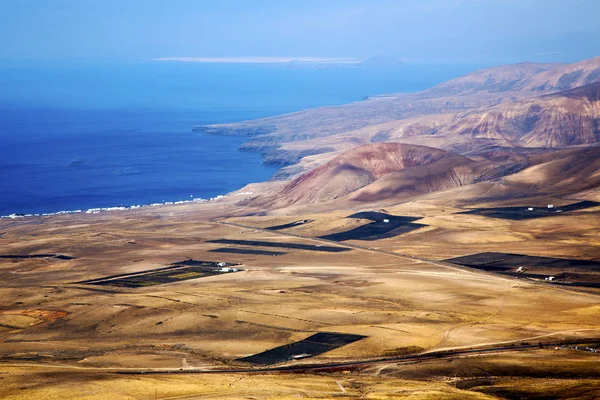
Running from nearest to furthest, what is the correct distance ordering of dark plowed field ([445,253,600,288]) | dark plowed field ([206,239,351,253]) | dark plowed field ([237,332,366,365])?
1. dark plowed field ([237,332,366,365])
2. dark plowed field ([445,253,600,288])
3. dark plowed field ([206,239,351,253])

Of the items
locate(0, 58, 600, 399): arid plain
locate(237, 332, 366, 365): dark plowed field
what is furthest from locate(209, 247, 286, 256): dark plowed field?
locate(237, 332, 366, 365): dark plowed field

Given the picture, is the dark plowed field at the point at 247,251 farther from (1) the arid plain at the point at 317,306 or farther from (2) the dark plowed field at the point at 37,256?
(2) the dark plowed field at the point at 37,256

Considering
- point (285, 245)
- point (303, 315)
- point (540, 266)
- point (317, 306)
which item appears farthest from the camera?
point (285, 245)

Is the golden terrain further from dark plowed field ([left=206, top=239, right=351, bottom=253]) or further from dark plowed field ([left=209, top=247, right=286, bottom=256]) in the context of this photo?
dark plowed field ([left=206, top=239, right=351, bottom=253])

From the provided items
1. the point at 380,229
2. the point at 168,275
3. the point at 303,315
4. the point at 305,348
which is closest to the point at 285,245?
the point at 380,229

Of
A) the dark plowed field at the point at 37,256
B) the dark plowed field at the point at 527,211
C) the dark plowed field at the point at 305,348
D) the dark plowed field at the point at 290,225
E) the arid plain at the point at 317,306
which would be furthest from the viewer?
the dark plowed field at the point at 290,225

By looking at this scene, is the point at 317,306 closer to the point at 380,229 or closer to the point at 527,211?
the point at 380,229

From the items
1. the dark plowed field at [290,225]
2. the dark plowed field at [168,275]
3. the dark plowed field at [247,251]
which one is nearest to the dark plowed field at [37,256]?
the dark plowed field at [168,275]
